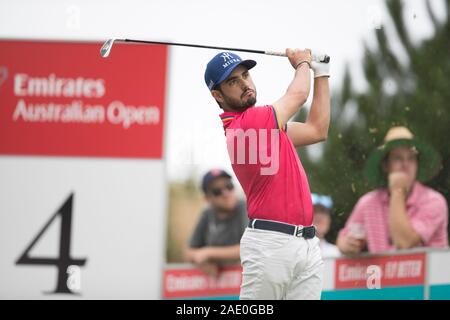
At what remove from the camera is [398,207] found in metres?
6.25

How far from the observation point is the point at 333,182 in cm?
654

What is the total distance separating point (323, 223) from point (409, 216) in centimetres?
52

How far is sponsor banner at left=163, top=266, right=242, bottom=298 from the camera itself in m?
6.31

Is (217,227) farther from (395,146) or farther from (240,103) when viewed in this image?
(240,103)

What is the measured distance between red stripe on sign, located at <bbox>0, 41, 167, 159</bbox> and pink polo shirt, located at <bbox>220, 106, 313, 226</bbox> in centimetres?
215

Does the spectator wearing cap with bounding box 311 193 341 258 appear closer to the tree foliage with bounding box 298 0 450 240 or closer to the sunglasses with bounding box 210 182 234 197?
the tree foliage with bounding box 298 0 450 240

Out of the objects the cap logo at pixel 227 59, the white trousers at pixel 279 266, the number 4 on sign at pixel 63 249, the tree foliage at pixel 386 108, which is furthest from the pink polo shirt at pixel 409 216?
the cap logo at pixel 227 59

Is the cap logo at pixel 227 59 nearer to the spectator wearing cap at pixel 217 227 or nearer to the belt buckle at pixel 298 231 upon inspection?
the belt buckle at pixel 298 231

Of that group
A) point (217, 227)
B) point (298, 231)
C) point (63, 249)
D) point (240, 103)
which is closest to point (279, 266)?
point (298, 231)

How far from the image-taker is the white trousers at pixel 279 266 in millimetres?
4391

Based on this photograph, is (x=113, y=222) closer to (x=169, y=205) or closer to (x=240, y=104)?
(x=169, y=205)

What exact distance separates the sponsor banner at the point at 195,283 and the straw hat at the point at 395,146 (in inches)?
40.4

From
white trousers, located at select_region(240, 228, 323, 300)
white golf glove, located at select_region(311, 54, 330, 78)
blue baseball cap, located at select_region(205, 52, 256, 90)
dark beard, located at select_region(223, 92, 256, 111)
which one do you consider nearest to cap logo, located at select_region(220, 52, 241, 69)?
blue baseball cap, located at select_region(205, 52, 256, 90)
